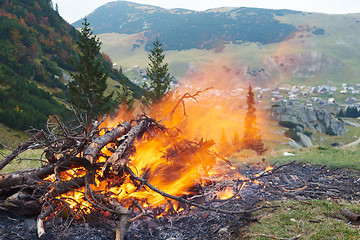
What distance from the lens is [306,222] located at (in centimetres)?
464

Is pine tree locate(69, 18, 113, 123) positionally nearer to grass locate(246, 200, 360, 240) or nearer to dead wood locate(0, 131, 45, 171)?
dead wood locate(0, 131, 45, 171)

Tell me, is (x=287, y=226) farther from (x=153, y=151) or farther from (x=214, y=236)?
(x=153, y=151)

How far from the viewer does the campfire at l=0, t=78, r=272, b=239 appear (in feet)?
16.6

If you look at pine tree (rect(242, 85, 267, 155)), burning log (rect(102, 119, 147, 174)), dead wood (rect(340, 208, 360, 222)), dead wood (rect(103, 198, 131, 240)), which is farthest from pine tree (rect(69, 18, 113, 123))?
pine tree (rect(242, 85, 267, 155))

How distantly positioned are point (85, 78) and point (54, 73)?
28369 mm

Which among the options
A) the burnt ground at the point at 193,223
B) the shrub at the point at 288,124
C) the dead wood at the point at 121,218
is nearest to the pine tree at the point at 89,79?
the burnt ground at the point at 193,223

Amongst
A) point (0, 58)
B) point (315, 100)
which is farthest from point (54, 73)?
point (315, 100)

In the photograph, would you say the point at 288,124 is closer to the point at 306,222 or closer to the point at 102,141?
the point at 306,222

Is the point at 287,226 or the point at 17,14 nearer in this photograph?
the point at 287,226

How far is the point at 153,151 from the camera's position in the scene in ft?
22.7

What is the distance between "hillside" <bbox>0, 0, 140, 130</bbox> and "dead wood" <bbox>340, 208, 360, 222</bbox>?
31.7m

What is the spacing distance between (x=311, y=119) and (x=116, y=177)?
399 ft

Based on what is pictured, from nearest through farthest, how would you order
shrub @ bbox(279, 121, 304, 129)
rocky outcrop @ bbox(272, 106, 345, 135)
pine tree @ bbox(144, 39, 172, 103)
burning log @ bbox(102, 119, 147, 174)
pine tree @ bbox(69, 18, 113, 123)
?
burning log @ bbox(102, 119, 147, 174) → pine tree @ bbox(69, 18, 113, 123) → pine tree @ bbox(144, 39, 172, 103) → shrub @ bbox(279, 121, 304, 129) → rocky outcrop @ bbox(272, 106, 345, 135)

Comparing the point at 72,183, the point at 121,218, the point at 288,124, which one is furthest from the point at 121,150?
the point at 288,124
